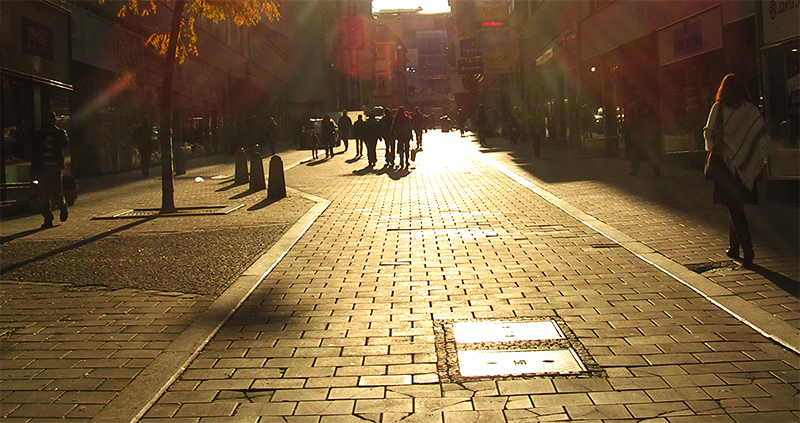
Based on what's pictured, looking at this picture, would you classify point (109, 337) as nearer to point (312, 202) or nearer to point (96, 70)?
point (312, 202)

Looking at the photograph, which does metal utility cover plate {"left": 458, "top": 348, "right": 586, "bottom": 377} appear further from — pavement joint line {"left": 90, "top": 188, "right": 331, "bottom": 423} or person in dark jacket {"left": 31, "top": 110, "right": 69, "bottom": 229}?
person in dark jacket {"left": 31, "top": 110, "right": 69, "bottom": 229}

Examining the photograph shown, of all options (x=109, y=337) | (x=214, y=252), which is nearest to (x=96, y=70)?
(x=214, y=252)

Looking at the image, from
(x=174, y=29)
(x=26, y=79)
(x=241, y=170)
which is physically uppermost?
(x=174, y=29)

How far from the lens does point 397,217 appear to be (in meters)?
11.9

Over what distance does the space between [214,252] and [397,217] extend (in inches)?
134

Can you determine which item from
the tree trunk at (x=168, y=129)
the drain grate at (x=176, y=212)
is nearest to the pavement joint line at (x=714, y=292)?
the drain grate at (x=176, y=212)

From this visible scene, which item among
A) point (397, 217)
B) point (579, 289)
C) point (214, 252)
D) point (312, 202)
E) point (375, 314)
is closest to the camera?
point (375, 314)

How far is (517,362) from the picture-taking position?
483cm

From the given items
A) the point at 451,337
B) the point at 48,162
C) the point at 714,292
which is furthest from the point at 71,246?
the point at 714,292

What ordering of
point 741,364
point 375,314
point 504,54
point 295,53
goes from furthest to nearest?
point 295,53
point 504,54
point 375,314
point 741,364

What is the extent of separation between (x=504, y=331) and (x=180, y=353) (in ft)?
6.69

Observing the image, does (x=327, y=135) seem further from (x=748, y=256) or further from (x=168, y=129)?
(x=748, y=256)

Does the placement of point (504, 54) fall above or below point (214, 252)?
above

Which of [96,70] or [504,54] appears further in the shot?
[504,54]
